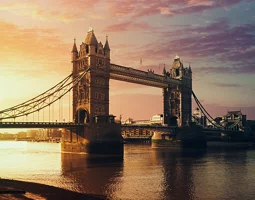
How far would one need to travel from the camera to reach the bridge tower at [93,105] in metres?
78.2

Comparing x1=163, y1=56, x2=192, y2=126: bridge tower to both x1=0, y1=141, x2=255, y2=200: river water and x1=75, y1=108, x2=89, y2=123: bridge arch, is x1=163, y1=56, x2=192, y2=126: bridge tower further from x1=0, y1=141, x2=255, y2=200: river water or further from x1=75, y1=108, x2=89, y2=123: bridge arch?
x1=0, y1=141, x2=255, y2=200: river water

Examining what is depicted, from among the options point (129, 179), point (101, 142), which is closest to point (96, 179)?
point (129, 179)

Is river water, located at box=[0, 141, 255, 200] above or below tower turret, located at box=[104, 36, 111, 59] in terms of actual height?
below

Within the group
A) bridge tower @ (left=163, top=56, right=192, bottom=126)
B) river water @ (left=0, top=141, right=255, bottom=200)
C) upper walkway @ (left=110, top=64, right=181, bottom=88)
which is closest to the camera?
river water @ (left=0, top=141, right=255, bottom=200)

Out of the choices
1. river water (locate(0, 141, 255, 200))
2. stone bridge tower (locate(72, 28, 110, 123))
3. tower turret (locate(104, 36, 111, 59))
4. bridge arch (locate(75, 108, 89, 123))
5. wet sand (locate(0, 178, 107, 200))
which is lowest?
river water (locate(0, 141, 255, 200))

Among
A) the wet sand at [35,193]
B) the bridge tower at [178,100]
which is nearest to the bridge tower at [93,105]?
the bridge tower at [178,100]

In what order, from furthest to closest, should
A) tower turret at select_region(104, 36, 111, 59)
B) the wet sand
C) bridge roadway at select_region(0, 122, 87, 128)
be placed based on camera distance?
tower turret at select_region(104, 36, 111, 59) → bridge roadway at select_region(0, 122, 87, 128) → the wet sand

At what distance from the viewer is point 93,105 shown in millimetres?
83812

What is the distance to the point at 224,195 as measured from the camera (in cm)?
3628

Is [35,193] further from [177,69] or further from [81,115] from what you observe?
→ [177,69]

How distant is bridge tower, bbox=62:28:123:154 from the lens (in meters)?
78.2

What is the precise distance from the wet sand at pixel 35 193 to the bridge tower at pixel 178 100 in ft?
279

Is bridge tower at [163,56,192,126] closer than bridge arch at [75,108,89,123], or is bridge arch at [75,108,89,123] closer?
bridge arch at [75,108,89,123]

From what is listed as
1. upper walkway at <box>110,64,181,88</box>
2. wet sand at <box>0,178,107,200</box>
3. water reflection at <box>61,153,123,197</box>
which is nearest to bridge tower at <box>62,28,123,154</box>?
upper walkway at <box>110,64,181,88</box>
